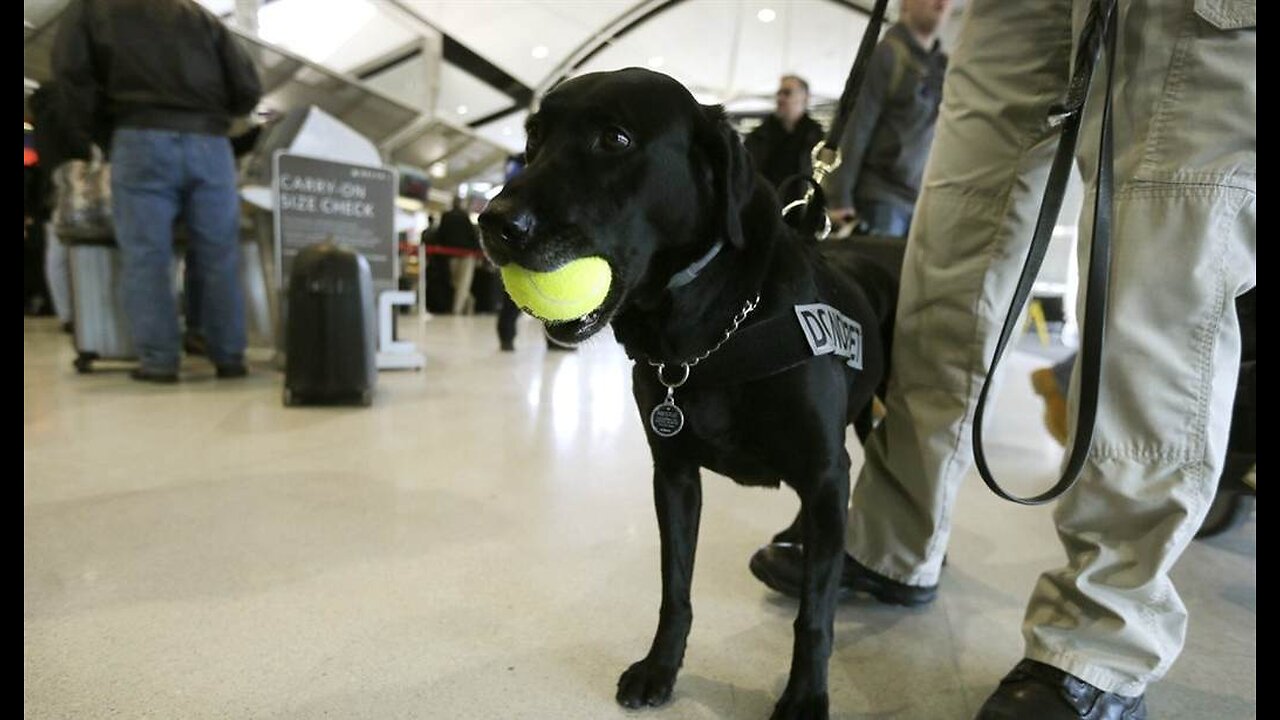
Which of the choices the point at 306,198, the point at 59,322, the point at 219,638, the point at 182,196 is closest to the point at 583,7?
the point at 306,198

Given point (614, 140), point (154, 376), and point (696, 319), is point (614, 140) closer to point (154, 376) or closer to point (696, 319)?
point (696, 319)

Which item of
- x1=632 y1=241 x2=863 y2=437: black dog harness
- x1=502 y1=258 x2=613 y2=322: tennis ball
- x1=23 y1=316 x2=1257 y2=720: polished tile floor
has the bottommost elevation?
x1=23 y1=316 x2=1257 y2=720: polished tile floor

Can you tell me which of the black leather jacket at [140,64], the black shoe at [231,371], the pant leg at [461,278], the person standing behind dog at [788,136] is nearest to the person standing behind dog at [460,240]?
the pant leg at [461,278]

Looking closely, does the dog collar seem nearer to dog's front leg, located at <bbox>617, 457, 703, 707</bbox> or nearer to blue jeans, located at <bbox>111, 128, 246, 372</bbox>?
dog's front leg, located at <bbox>617, 457, 703, 707</bbox>

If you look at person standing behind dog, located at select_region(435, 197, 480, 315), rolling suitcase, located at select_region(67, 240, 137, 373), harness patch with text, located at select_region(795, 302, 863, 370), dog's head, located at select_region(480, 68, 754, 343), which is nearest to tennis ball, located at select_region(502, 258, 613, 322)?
dog's head, located at select_region(480, 68, 754, 343)

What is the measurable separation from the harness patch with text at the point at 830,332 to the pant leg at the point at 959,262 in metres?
0.22

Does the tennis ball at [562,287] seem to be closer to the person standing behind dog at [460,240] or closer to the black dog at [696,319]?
the black dog at [696,319]

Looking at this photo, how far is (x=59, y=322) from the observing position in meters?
5.63

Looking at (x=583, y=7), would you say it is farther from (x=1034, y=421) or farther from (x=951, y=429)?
(x=951, y=429)

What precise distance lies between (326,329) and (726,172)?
6.93 ft

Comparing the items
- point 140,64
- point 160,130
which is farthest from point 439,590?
point 140,64

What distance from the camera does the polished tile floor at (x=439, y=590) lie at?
0.90 m

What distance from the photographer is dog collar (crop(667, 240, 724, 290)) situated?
82cm

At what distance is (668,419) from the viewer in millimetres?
860
